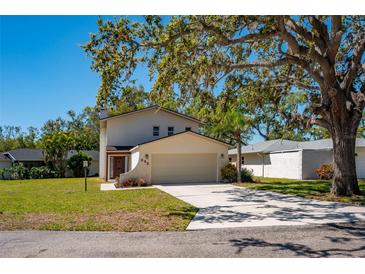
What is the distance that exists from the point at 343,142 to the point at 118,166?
59.2 ft

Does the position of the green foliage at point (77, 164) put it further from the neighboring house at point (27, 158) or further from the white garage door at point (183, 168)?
the white garage door at point (183, 168)

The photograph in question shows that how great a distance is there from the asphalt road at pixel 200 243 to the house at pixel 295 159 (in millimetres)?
17228

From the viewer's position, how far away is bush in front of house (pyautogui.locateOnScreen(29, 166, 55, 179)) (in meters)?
30.8

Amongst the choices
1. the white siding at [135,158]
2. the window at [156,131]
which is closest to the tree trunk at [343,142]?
the white siding at [135,158]

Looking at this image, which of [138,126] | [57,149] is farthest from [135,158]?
[57,149]

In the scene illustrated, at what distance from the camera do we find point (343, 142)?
12891 mm

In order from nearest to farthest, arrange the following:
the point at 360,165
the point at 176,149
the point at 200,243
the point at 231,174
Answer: the point at 200,243
the point at 176,149
the point at 231,174
the point at 360,165

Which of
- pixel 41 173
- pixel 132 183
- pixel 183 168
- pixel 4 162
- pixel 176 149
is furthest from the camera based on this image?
pixel 4 162

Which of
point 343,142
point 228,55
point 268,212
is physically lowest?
point 268,212

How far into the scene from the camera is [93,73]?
11.7 meters

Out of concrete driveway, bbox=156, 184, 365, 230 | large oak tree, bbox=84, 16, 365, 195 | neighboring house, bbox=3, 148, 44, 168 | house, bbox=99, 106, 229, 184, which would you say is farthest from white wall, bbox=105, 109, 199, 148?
neighboring house, bbox=3, 148, 44, 168

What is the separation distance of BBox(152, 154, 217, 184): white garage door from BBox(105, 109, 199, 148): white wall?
4.05m

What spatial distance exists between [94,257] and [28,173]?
28794mm

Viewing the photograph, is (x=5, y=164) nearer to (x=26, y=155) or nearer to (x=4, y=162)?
(x=4, y=162)
